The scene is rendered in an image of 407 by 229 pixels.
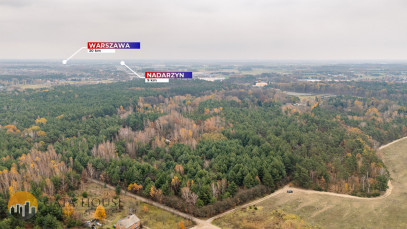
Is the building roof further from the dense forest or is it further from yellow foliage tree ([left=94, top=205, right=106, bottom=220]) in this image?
the dense forest

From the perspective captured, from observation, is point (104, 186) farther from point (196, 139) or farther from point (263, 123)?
point (263, 123)

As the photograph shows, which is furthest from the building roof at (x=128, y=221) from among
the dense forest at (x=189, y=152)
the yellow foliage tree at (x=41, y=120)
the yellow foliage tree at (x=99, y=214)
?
the yellow foliage tree at (x=41, y=120)

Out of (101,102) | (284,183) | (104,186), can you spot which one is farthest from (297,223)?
(101,102)

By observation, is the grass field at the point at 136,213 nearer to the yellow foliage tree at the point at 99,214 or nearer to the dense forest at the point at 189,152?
the yellow foliage tree at the point at 99,214

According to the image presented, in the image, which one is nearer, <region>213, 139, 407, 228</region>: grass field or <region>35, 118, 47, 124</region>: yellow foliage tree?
<region>213, 139, 407, 228</region>: grass field

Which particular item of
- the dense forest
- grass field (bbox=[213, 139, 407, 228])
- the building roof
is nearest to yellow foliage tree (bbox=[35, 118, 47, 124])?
the dense forest

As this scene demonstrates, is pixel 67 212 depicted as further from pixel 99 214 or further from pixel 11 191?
pixel 11 191

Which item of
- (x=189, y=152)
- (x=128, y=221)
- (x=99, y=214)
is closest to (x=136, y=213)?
(x=128, y=221)
